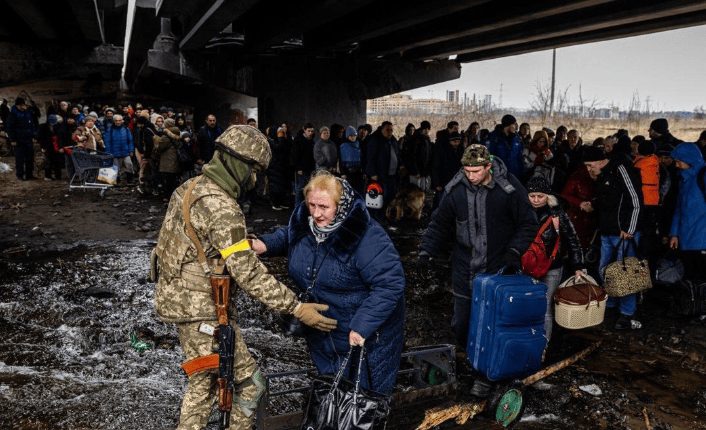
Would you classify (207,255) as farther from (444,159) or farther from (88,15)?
(88,15)

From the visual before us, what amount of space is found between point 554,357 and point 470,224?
1780mm

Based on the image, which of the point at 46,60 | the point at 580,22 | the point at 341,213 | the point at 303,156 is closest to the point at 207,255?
the point at 341,213

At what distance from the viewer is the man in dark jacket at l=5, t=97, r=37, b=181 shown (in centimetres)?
1466

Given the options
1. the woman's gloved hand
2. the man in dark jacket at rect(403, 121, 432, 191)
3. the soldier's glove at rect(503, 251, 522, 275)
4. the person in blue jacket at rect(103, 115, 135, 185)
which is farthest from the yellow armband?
the person in blue jacket at rect(103, 115, 135, 185)

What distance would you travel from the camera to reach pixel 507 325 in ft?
13.0

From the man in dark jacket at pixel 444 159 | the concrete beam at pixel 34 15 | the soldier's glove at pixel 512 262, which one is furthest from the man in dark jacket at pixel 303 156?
the soldier's glove at pixel 512 262

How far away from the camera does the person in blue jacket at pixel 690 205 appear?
19.5 ft

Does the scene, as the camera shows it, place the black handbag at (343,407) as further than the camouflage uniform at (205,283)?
No

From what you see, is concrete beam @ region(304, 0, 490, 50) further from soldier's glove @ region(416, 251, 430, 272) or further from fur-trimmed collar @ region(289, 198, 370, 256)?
fur-trimmed collar @ region(289, 198, 370, 256)

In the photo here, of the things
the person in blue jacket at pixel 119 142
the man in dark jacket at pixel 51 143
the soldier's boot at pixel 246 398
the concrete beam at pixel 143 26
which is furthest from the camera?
the man in dark jacket at pixel 51 143

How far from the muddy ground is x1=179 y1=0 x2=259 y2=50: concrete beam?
13.5 ft

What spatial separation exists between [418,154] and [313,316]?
8940mm

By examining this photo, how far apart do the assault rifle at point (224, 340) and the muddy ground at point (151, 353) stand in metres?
1.12

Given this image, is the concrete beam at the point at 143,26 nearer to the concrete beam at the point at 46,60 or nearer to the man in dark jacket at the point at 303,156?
the man in dark jacket at the point at 303,156
